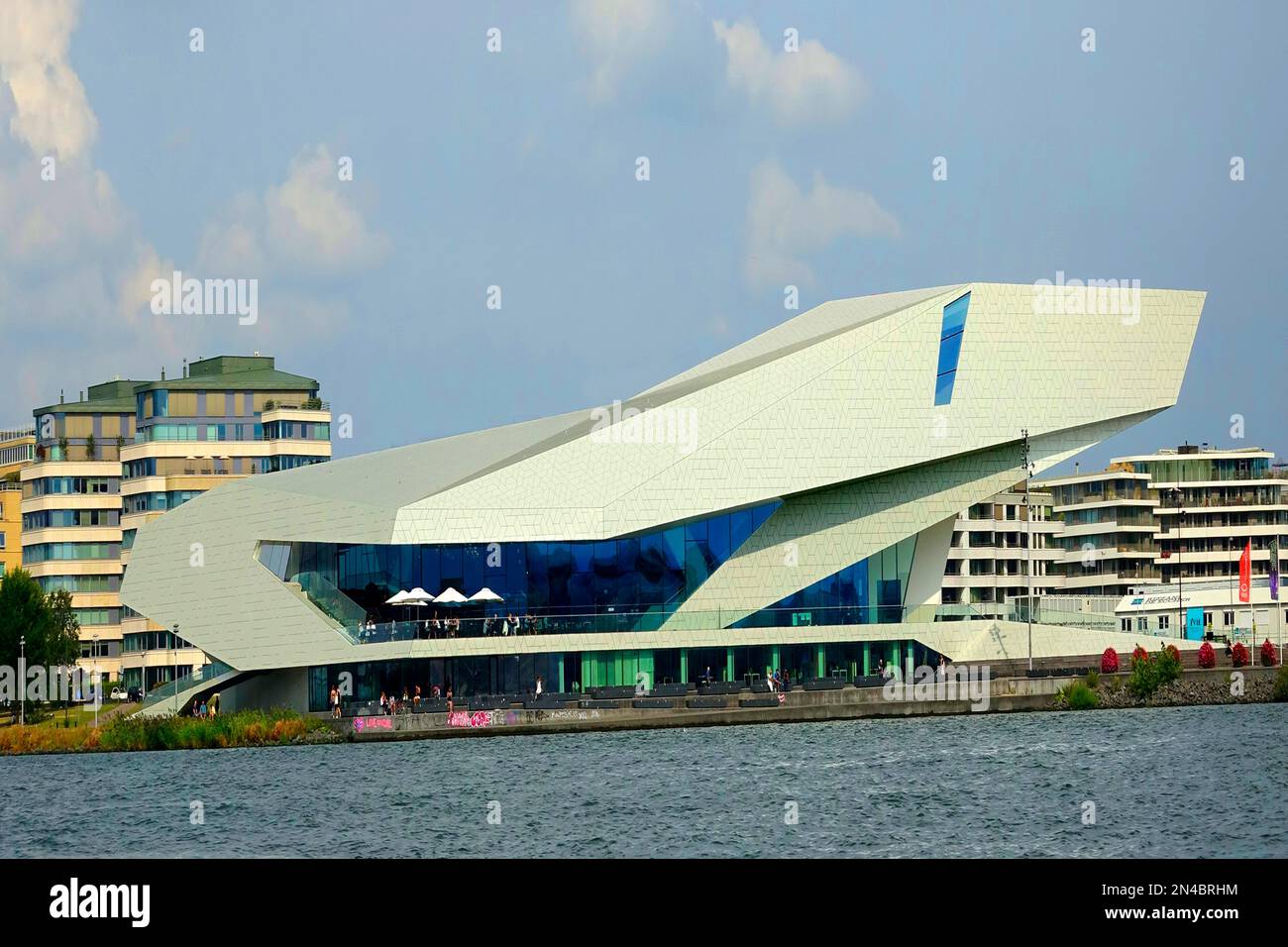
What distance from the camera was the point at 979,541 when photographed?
117 metres

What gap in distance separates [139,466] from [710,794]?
6777 cm

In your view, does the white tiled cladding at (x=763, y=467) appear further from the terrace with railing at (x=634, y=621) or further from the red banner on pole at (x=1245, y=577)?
the red banner on pole at (x=1245, y=577)

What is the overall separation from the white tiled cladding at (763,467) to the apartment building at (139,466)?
3020 centimetres

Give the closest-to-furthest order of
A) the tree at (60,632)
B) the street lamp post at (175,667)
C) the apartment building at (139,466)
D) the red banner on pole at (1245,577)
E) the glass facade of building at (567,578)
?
the glass facade of building at (567,578), the street lamp post at (175,667), the red banner on pole at (1245,577), the tree at (60,632), the apartment building at (139,466)

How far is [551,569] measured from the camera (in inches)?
2564

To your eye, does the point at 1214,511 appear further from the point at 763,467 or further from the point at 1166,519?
the point at 763,467

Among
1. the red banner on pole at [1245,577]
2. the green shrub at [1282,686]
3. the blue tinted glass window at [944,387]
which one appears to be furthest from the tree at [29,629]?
the red banner on pole at [1245,577]

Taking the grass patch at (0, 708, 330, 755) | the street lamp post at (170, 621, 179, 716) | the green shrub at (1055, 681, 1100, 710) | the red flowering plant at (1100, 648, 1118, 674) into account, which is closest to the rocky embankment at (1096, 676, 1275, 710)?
the green shrub at (1055, 681, 1100, 710)

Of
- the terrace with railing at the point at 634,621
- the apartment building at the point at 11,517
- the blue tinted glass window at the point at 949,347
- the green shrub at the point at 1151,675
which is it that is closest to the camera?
the green shrub at the point at 1151,675

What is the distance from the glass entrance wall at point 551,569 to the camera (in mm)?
64750

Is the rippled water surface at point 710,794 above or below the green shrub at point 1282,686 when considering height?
below

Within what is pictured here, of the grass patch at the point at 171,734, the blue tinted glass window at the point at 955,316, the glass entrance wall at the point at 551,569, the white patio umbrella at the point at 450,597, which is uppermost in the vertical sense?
the blue tinted glass window at the point at 955,316
